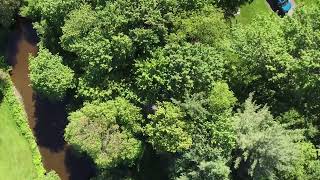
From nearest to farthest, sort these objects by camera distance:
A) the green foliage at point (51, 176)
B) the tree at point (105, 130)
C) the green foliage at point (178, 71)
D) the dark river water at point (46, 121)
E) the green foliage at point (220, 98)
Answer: the tree at point (105, 130) < the green foliage at point (178, 71) < the green foliage at point (220, 98) < the green foliage at point (51, 176) < the dark river water at point (46, 121)

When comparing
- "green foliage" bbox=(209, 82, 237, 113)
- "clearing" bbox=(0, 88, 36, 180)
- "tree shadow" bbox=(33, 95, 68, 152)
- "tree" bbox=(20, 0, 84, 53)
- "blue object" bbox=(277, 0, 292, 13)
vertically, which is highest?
"blue object" bbox=(277, 0, 292, 13)

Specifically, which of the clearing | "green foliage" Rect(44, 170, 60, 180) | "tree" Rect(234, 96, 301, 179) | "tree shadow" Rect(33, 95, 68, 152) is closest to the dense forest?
"tree" Rect(234, 96, 301, 179)

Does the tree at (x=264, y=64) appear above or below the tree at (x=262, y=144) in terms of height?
above

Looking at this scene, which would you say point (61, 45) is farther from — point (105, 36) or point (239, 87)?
point (239, 87)

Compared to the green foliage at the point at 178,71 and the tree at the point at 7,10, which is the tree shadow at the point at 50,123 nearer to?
the tree at the point at 7,10

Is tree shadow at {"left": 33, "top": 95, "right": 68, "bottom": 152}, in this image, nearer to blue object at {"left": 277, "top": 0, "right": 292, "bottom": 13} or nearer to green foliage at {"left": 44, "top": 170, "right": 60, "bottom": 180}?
green foliage at {"left": 44, "top": 170, "right": 60, "bottom": 180}

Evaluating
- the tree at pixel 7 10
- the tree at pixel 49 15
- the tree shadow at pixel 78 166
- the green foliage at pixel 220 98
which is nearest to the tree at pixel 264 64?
the green foliage at pixel 220 98
